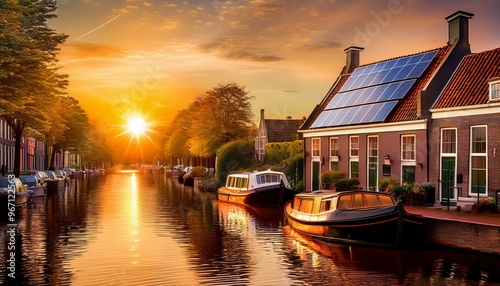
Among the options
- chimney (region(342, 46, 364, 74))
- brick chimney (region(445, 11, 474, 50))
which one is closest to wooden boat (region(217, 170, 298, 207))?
chimney (region(342, 46, 364, 74))

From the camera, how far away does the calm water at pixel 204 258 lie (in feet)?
64.3

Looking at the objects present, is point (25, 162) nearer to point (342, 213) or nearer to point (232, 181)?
point (232, 181)

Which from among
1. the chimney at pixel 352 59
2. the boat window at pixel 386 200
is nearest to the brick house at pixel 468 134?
the boat window at pixel 386 200

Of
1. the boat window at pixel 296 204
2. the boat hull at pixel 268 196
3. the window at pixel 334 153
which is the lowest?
the boat hull at pixel 268 196

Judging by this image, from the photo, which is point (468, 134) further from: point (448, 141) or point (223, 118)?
point (223, 118)

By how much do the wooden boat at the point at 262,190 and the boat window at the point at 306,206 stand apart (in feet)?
46.3

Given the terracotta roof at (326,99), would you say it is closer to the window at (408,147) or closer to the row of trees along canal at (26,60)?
the window at (408,147)

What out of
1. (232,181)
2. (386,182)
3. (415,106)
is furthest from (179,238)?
(232,181)

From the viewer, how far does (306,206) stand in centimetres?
3061

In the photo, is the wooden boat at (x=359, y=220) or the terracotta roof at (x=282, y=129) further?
the terracotta roof at (x=282, y=129)

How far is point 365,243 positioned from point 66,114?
5936 cm

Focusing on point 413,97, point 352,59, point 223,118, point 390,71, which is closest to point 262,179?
point 390,71

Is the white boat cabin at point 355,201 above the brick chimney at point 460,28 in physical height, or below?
below

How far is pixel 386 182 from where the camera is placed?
37031 mm
